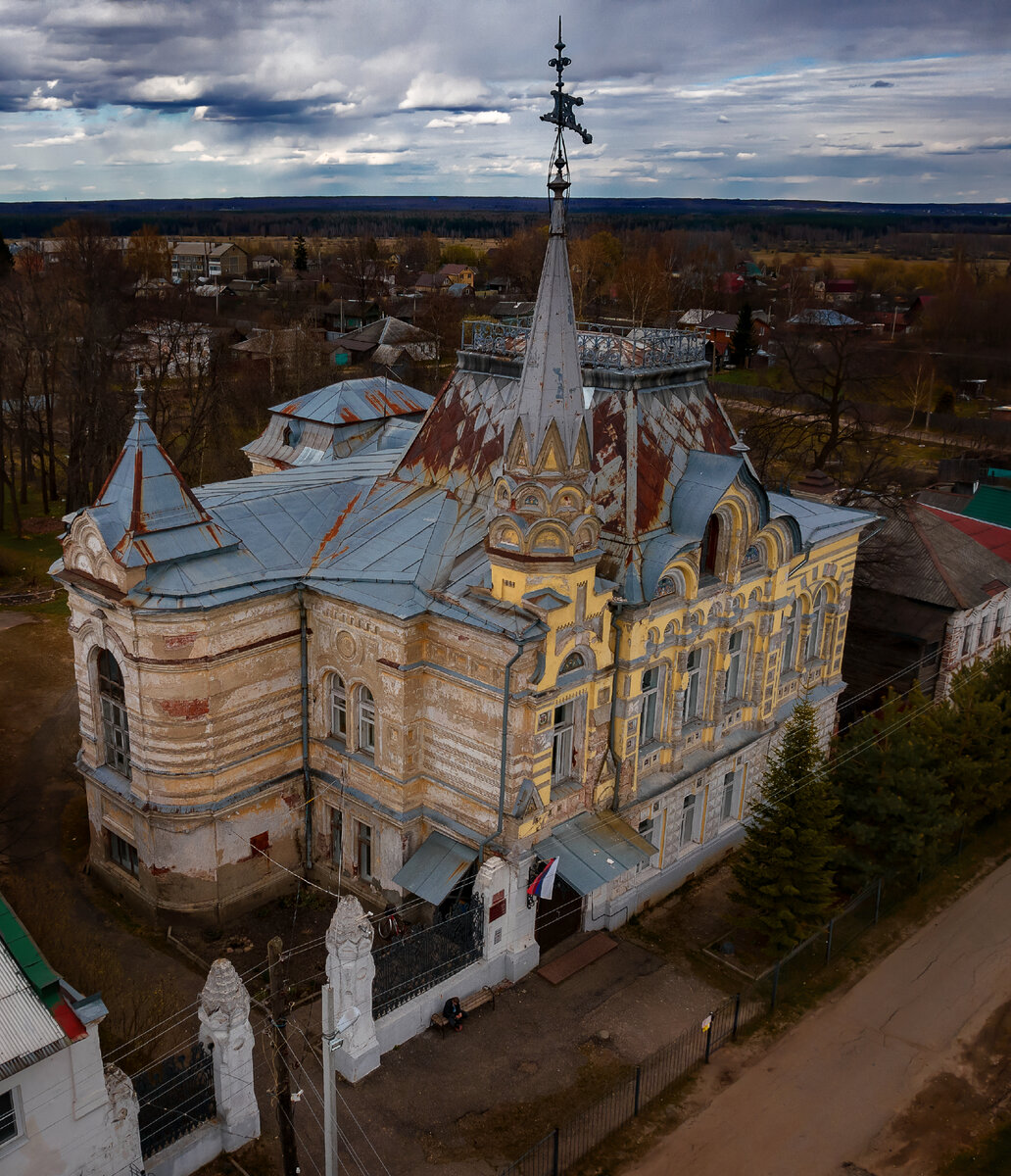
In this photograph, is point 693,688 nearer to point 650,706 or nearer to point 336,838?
point 650,706

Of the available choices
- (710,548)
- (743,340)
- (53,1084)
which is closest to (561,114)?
(710,548)

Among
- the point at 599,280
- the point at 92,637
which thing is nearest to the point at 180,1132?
the point at 92,637

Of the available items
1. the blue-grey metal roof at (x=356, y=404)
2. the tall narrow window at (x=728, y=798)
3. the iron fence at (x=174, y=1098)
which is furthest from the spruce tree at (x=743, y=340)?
the iron fence at (x=174, y=1098)

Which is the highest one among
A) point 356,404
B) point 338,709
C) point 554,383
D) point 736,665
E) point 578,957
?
point 554,383

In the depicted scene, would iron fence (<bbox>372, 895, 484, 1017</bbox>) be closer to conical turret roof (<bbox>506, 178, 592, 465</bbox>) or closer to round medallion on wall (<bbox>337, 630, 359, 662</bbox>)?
round medallion on wall (<bbox>337, 630, 359, 662</bbox>)

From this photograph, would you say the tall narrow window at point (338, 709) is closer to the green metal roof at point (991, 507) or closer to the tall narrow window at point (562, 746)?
the tall narrow window at point (562, 746)

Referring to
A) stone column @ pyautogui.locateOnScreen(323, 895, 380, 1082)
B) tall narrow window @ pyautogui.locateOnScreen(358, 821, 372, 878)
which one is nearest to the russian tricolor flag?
stone column @ pyautogui.locateOnScreen(323, 895, 380, 1082)
